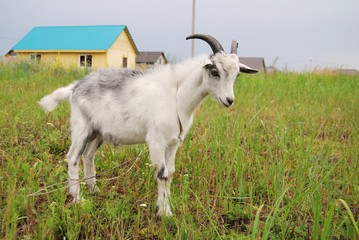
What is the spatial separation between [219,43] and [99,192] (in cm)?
161

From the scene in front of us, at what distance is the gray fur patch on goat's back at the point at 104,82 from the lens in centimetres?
314

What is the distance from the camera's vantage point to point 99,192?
9.87 ft

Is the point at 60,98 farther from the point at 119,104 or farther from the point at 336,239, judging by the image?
the point at 336,239

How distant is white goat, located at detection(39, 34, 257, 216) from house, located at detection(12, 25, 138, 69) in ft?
83.4

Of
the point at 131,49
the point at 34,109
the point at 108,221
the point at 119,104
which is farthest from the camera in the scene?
the point at 131,49

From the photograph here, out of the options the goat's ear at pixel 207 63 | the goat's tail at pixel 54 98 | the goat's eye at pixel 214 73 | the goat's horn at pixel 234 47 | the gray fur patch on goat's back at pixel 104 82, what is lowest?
the goat's tail at pixel 54 98

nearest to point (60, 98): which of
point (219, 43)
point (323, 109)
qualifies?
point (219, 43)

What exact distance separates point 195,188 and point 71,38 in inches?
1204

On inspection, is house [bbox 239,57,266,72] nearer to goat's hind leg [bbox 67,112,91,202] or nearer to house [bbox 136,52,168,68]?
house [bbox 136,52,168,68]

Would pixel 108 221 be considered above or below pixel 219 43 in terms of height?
below

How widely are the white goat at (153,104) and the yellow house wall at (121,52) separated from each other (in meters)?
25.8

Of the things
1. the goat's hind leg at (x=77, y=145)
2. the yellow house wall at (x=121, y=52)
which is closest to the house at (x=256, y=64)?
the goat's hind leg at (x=77, y=145)

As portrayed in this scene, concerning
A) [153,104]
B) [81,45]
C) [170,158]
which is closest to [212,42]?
[153,104]

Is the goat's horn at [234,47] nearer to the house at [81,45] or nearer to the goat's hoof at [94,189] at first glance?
the goat's hoof at [94,189]
